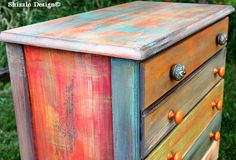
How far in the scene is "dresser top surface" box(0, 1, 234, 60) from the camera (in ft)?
3.58

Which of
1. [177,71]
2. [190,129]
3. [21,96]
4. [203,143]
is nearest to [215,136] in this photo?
[203,143]

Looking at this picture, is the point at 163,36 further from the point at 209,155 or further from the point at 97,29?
the point at 209,155

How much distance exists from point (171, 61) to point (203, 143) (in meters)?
0.62

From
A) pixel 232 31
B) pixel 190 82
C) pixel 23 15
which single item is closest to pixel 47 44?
pixel 190 82

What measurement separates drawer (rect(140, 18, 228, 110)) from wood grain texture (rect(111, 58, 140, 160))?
0.09ft

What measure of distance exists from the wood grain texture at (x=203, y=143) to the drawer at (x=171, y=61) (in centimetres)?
35

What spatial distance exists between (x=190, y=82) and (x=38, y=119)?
55cm

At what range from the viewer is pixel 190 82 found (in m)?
1.45

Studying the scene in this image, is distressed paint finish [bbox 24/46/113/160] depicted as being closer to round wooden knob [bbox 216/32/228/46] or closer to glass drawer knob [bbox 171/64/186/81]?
glass drawer knob [bbox 171/64/186/81]
